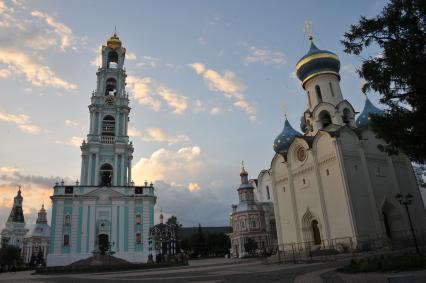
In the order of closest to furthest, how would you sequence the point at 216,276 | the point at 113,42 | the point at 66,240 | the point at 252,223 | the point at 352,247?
1. the point at 216,276
2. the point at 352,247
3. the point at 66,240
4. the point at 113,42
5. the point at 252,223

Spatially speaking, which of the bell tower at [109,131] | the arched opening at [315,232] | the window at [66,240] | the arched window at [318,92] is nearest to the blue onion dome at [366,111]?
the arched window at [318,92]

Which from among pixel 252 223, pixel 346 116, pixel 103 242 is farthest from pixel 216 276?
pixel 252 223

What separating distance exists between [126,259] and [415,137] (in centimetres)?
3114

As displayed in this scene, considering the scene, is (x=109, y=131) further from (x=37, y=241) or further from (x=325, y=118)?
(x=37, y=241)

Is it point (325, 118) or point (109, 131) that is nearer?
point (325, 118)

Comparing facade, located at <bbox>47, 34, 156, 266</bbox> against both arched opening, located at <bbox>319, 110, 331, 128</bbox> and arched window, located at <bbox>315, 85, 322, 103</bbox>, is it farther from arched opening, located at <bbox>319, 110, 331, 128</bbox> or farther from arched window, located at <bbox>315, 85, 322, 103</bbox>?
arched window, located at <bbox>315, 85, 322, 103</bbox>

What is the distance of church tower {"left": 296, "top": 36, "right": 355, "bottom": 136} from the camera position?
105 ft

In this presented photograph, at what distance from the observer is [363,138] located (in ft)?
92.2

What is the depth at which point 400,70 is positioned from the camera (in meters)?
11.9

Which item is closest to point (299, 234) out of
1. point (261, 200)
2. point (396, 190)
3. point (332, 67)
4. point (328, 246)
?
point (328, 246)

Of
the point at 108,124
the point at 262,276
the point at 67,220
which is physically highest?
the point at 108,124

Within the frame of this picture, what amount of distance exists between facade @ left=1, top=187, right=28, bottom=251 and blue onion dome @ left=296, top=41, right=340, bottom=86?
277 feet

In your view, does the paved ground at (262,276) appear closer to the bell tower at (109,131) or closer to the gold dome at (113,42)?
the bell tower at (109,131)

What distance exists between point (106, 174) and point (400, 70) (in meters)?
36.7
